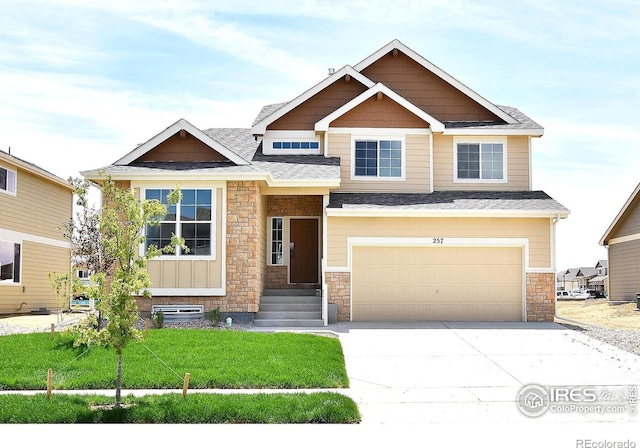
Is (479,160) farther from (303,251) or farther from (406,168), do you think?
(303,251)

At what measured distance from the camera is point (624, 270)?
30578 mm

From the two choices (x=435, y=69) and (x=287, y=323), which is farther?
(x=435, y=69)

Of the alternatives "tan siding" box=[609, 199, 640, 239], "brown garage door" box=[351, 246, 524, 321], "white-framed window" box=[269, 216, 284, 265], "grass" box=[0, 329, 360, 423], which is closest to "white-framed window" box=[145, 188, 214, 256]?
"grass" box=[0, 329, 360, 423]

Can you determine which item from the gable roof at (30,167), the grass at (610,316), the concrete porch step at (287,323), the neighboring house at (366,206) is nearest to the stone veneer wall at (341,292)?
the neighboring house at (366,206)

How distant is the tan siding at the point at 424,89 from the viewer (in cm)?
2220

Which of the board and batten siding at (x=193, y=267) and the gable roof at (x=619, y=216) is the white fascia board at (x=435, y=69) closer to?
the board and batten siding at (x=193, y=267)

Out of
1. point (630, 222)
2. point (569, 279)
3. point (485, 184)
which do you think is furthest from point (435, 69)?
point (569, 279)

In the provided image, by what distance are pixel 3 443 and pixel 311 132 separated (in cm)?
1502

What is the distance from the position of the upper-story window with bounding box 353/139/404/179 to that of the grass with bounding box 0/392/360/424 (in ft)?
38.1

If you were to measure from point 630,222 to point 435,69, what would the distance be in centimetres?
1266

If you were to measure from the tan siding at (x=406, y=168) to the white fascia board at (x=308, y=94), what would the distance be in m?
1.64

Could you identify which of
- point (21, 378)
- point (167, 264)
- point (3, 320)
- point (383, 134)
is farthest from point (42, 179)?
point (21, 378)

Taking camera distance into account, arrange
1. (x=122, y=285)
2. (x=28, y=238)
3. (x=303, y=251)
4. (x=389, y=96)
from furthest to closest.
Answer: (x=28, y=238)
(x=303, y=251)
(x=389, y=96)
(x=122, y=285)

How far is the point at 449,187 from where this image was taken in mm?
21234
